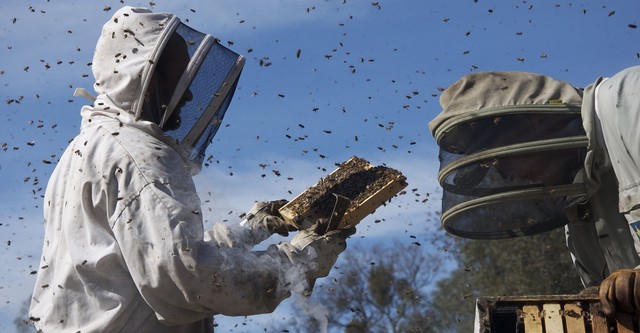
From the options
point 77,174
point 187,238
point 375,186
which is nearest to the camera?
point 187,238

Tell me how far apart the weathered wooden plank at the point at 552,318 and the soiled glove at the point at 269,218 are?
1.16 m

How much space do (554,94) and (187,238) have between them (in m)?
2.29

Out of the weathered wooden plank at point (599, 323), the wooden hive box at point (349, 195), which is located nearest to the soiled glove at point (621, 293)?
the weathered wooden plank at point (599, 323)

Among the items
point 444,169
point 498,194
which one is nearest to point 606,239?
point 498,194

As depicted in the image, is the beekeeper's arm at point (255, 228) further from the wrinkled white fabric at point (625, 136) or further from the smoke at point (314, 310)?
the wrinkled white fabric at point (625, 136)

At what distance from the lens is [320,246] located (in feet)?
13.0

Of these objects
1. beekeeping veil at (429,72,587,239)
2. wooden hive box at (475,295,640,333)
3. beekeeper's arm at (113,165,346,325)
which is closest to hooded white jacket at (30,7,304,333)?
beekeeper's arm at (113,165,346,325)

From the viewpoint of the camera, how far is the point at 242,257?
3641 millimetres

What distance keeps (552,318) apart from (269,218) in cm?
130

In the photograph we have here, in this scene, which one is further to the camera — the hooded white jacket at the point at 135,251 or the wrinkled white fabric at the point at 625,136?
the wrinkled white fabric at the point at 625,136

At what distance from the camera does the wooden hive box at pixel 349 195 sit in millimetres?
4215

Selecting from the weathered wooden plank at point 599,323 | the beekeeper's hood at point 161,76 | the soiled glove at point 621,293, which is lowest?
the weathered wooden plank at point 599,323

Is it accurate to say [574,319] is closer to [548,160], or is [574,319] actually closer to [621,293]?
[621,293]

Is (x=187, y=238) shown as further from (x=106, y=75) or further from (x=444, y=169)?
(x=444, y=169)
